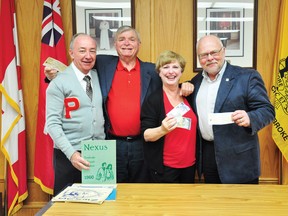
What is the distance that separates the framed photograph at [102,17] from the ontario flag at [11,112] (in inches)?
21.8

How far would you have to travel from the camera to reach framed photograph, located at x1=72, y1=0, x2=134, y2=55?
2.87m

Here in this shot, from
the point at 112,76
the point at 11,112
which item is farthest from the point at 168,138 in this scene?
the point at 11,112

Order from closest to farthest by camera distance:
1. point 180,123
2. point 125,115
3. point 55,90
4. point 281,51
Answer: point 180,123, point 55,90, point 125,115, point 281,51

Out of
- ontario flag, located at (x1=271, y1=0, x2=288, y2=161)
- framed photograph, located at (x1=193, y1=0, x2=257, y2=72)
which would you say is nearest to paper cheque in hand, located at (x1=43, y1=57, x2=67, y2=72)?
framed photograph, located at (x1=193, y1=0, x2=257, y2=72)

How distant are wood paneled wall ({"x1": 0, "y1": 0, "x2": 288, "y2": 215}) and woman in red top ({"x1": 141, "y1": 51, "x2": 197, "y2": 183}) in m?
0.77

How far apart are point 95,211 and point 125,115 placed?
967 mm

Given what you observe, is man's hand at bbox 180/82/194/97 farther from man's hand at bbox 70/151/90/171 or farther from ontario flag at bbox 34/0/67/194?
ontario flag at bbox 34/0/67/194

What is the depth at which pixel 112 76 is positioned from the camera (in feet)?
7.71

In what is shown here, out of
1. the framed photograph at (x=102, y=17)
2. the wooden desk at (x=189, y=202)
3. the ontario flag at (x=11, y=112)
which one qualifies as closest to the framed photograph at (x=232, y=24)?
the framed photograph at (x=102, y=17)

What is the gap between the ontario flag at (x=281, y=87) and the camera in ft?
8.82

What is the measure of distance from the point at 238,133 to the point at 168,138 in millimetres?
448

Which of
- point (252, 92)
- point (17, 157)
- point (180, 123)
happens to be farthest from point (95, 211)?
point (17, 157)

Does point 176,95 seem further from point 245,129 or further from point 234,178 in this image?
point 234,178

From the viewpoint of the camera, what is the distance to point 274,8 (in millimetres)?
2812
